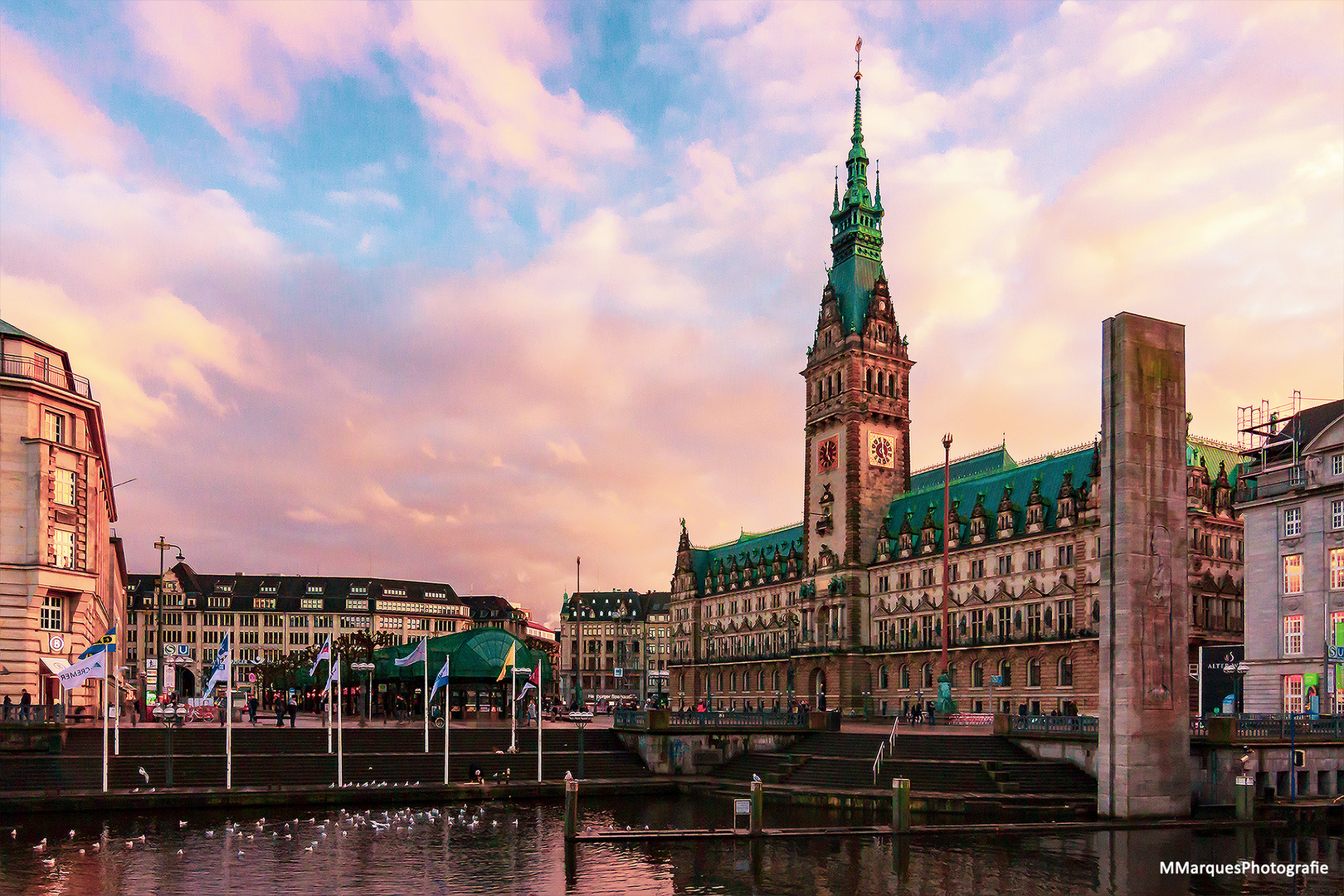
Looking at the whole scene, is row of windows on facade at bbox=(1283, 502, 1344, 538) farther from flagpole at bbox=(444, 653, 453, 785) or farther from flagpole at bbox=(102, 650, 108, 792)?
flagpole at bbox=(102, 650, 108, 792)

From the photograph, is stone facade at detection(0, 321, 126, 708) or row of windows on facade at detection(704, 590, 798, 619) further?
row of windows on facade at detection(704, 590, 798, 619)

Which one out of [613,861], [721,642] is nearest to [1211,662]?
[613,861]

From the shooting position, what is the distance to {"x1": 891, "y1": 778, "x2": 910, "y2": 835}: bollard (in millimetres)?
40500

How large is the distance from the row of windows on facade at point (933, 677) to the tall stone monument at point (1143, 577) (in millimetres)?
51541

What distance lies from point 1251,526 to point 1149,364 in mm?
31665

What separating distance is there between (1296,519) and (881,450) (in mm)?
59132

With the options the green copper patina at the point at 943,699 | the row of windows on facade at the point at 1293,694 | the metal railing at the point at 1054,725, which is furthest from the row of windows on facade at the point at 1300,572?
the metal railing at the point at 1054,725

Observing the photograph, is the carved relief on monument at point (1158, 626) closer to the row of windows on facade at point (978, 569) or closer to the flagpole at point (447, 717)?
the flagpole at point (447, 717)

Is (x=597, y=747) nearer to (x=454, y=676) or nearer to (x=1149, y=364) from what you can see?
(x=454, y=676)

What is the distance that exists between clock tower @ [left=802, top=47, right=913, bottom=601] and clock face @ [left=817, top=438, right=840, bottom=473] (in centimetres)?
14

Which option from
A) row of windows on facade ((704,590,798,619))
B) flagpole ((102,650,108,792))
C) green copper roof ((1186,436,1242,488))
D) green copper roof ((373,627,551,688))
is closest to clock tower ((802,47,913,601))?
row of windows on facade ((704,590,798,619))

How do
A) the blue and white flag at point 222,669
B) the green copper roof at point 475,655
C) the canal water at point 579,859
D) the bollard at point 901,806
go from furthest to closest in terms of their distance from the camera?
the green copper roof at point 475,655 < the blue and white flag at point 222,669 < the bollard at point 901,806 < the canal water at point 579,859

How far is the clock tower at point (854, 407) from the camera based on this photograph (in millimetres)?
125188

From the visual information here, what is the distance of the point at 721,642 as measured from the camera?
164 m
